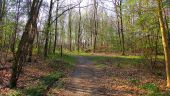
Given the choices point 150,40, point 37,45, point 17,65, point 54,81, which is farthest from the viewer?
point 37,45

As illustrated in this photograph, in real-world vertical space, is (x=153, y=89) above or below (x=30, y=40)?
below

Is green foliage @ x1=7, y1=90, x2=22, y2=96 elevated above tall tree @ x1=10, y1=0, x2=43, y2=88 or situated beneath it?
situated beneath

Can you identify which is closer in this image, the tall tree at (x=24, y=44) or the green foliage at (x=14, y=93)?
the green foliage at (x=14, y=93)

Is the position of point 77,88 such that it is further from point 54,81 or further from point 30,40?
point 30,40

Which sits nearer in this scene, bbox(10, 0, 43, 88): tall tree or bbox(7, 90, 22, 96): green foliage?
bbox(7, 90, 22, 96): green foliage

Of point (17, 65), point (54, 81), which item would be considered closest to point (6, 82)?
point (17, 65)

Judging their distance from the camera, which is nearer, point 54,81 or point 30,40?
point 30,40

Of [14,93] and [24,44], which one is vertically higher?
[24,44]

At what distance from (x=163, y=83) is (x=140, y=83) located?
1.83m

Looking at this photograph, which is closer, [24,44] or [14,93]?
[14,93]

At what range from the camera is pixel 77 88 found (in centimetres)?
1509

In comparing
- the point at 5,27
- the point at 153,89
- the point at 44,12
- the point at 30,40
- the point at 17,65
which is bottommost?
the point at 153,89

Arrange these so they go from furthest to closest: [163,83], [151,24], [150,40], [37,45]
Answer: [37,45], [150,40], [151,24], [163,83]

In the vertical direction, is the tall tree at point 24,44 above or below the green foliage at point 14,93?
above
